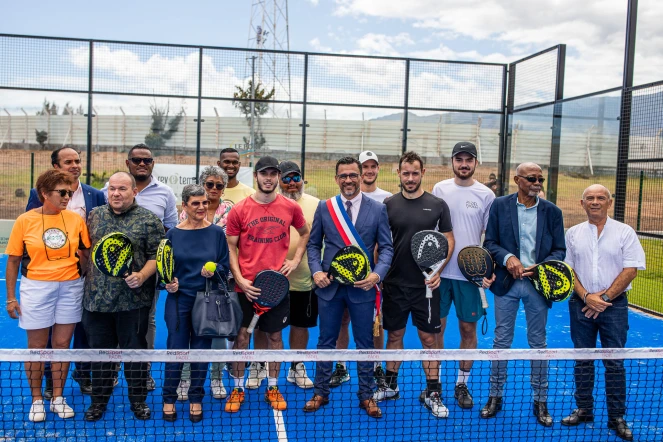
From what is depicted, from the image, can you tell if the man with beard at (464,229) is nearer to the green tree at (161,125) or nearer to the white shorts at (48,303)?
the white shorts at (48,303)

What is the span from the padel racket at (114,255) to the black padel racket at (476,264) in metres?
2.58

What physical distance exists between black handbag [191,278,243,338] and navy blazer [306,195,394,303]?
736 millimetres

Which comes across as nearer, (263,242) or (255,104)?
(263,242)

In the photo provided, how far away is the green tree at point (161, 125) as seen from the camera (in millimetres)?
10523

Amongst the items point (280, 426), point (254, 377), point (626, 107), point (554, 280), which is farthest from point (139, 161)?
point (626, 107)

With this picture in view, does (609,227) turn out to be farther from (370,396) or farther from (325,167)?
(325,167)

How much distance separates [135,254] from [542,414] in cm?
339

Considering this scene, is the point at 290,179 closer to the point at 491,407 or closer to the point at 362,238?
the point at 362,238

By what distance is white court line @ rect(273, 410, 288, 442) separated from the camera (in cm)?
387

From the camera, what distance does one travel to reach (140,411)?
4117 millimetres

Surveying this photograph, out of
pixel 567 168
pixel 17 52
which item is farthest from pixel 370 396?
pixel 567 168

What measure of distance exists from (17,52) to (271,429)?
886cm

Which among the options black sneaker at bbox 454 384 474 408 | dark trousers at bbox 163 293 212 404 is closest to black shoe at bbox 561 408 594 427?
black sneaker at bbox 454 384 474 408

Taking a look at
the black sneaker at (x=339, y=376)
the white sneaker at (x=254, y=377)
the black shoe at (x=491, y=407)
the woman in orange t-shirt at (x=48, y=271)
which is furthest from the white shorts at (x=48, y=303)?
the black shoe at (x=491, y=407)
